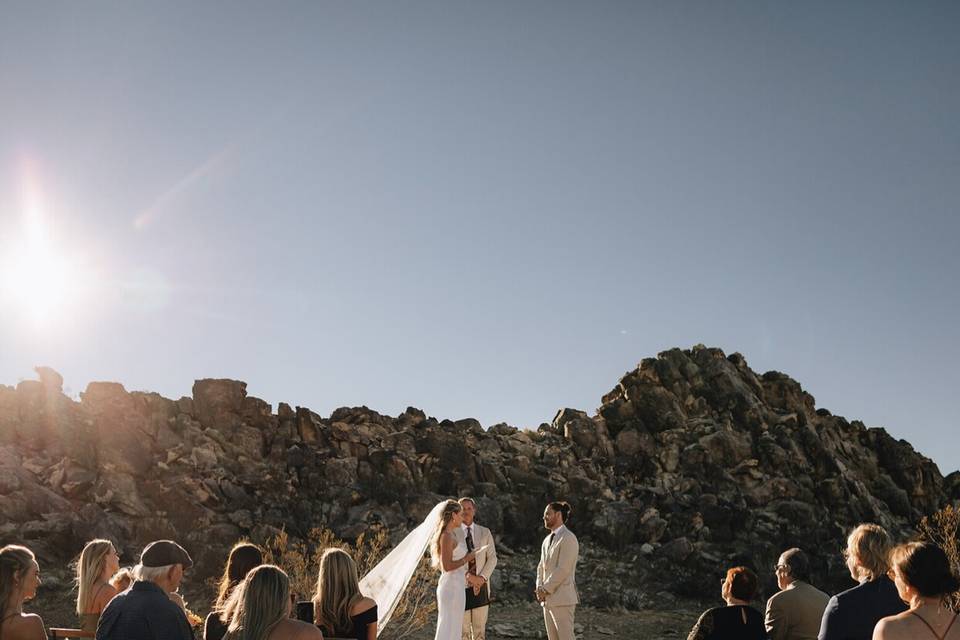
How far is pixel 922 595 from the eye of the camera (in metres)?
3.33

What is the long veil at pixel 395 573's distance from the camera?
9.03 metres

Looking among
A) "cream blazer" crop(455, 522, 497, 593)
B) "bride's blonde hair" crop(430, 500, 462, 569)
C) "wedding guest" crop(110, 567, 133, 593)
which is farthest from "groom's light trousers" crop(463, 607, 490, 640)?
"wedding guest" crop(110, 567, 133, 593)

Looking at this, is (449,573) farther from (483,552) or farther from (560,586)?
(560,586)

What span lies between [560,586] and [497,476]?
21.3 metres

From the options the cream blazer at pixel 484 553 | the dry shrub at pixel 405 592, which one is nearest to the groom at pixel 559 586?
the cream blazer at pixel 484 553

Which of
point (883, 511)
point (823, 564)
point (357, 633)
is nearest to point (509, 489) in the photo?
point (823, 564)

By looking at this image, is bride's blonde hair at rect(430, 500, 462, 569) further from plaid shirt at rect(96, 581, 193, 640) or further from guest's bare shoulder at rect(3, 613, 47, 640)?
guest's bare shoulder at rect(3, 613, 47, 640)

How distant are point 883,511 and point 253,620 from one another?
1407 inches

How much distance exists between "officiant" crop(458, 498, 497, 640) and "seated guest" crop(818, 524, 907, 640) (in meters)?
4.64

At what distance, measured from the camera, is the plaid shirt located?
411cm

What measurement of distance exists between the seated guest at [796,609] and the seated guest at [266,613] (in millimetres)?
3065

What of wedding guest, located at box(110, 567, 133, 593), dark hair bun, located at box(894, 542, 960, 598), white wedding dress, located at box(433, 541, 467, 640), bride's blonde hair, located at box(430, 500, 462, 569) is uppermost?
bride's blonde hair, located at box(430, 500, 462, 569)

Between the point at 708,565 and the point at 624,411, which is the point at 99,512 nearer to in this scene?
the point at 708,565

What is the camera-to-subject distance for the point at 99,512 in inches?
892
